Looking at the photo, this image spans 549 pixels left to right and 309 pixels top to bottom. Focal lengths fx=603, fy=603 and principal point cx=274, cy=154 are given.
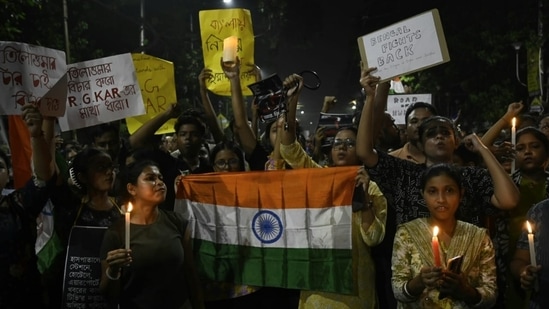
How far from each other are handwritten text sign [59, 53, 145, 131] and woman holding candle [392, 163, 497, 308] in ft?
10.8

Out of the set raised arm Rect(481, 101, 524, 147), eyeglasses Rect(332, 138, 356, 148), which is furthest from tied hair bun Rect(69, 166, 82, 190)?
raised arm Rect(481, 101, 524, 147)

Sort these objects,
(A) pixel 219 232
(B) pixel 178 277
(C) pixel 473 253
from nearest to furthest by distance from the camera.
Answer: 1. (C) pixel 473 253
2. (B) pixel 178 277
3. (A) pixel 219 232

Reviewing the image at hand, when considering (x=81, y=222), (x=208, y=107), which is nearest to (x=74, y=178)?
(x=81, y=222)

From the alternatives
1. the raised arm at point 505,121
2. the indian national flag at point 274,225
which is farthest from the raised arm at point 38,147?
the raised arm at point 505,121

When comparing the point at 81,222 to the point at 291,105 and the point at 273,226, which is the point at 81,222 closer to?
the point at 273,226

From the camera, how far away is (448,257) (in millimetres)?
3508

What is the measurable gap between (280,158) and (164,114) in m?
1.48

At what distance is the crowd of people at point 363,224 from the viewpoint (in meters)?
3.52

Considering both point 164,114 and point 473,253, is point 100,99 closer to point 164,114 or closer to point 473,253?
point 164,114

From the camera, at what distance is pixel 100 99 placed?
5883 mm

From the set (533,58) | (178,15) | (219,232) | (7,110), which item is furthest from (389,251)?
(178,15)

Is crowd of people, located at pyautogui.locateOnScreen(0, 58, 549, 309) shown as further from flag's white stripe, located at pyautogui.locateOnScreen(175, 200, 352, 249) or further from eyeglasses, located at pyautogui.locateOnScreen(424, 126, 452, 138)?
flag's white stripe, located at pyautogui.locateOnScreen(175, 200, 352, 249)

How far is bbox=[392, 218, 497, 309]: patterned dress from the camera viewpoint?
136 inches

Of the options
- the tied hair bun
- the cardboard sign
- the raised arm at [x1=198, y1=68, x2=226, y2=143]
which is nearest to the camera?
the cardboard sign
